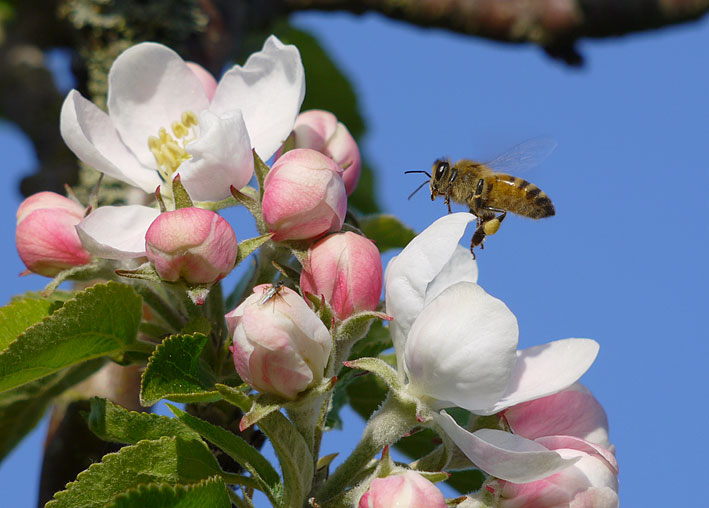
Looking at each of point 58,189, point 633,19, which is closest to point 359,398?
point 58,189

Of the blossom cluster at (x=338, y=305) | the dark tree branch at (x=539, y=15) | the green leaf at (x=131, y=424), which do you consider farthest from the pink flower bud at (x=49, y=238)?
the dark tree branch at (x=539, y=15)

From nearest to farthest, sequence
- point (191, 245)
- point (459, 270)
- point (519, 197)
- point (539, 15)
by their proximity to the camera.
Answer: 1. point (191, 245)
2. point (459, 270)
3. point (519, 197)
4. point (539, 15)

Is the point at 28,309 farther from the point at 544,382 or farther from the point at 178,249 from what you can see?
the point at 544,382

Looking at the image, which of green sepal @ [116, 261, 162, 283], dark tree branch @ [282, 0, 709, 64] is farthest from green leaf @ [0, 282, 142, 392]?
dark tree branch @ [282, 0, 709, 64]

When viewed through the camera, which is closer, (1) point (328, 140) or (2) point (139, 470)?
(2) point (139, 470)

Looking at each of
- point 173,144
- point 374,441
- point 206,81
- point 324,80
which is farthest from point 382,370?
point 324,80

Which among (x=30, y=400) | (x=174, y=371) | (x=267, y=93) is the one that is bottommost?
(x=30, y=400)

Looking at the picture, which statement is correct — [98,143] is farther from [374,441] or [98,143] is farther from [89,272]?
[374,441]
